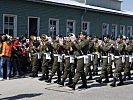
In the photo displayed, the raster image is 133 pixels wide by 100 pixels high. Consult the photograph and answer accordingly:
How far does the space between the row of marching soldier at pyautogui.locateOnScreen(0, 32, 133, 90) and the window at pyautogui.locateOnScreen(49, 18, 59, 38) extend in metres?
6.07

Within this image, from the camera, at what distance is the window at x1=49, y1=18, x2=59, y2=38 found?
22.2 meters

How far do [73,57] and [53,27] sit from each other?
34.4 feet

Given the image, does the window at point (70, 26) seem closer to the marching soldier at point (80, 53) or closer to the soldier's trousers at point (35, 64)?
the soldier's trousers at point (35, 64)

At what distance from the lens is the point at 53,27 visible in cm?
2248

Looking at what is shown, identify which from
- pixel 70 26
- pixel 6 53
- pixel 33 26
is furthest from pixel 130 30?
pixel 6 53

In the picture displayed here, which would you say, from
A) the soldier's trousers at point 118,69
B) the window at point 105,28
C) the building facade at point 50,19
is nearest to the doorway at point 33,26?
the building facade at point 50,19

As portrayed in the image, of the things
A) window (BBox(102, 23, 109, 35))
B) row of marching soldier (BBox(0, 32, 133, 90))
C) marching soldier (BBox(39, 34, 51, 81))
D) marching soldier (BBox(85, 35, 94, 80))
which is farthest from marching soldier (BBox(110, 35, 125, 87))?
window (BBox(102, 23, 109, 35))

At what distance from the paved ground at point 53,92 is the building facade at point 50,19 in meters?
6.30

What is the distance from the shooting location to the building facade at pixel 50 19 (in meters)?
19.0

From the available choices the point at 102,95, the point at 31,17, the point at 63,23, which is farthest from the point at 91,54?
the point at 63,23

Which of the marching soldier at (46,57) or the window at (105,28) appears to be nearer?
the marching soldier at (46,57)

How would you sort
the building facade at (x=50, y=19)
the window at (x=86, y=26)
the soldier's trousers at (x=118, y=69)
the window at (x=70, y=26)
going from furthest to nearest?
the window at (x=86, y=26) → the window at (x=70, y=26) → the building facade at (x=50, y=19) → the soldier's trousers at (x=118, y=69)

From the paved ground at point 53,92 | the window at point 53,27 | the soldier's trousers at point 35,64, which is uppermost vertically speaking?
the window at point 53,27

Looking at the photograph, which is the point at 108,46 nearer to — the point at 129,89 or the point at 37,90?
the point at 129,89
